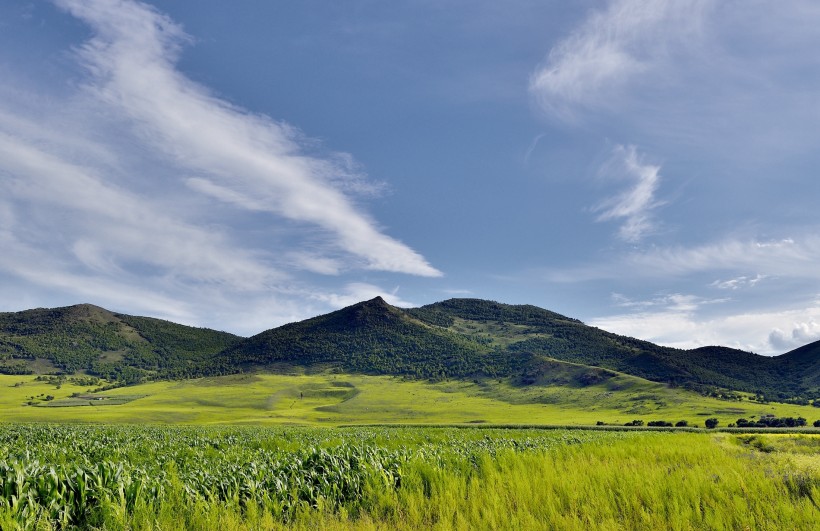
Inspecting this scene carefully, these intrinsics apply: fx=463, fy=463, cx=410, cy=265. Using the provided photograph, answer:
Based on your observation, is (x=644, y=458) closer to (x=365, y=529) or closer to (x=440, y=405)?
Answer: (x=365, y=529)

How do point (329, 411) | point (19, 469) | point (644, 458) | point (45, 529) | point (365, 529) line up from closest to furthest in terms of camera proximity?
point (45, 529), point (19, 469), point (365, 529), point (644, 458), point (329, 411)

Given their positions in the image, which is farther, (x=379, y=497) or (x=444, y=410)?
(x=444, y=410)

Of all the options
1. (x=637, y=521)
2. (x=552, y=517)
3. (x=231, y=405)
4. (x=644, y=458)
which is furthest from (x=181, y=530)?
(x=231, y=405)

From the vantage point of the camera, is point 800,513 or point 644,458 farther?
point 644,458

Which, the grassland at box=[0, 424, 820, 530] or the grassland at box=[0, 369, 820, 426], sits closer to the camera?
the grassland at box=[0, 424, 820, 530]

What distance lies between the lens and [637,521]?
9070mm

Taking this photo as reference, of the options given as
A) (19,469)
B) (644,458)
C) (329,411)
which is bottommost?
(329,411)

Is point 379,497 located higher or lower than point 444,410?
→ higher

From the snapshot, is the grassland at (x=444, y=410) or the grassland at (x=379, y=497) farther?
the grassland at (x=444, y=410)

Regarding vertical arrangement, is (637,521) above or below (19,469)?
below

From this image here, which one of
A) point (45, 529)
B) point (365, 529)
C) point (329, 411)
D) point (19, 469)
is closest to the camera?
point (45, 529)

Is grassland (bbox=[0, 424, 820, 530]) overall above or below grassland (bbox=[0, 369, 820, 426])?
above

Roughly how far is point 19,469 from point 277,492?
4627 millimetres

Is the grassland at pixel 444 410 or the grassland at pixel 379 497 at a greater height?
the grassland at pixel 379 497
